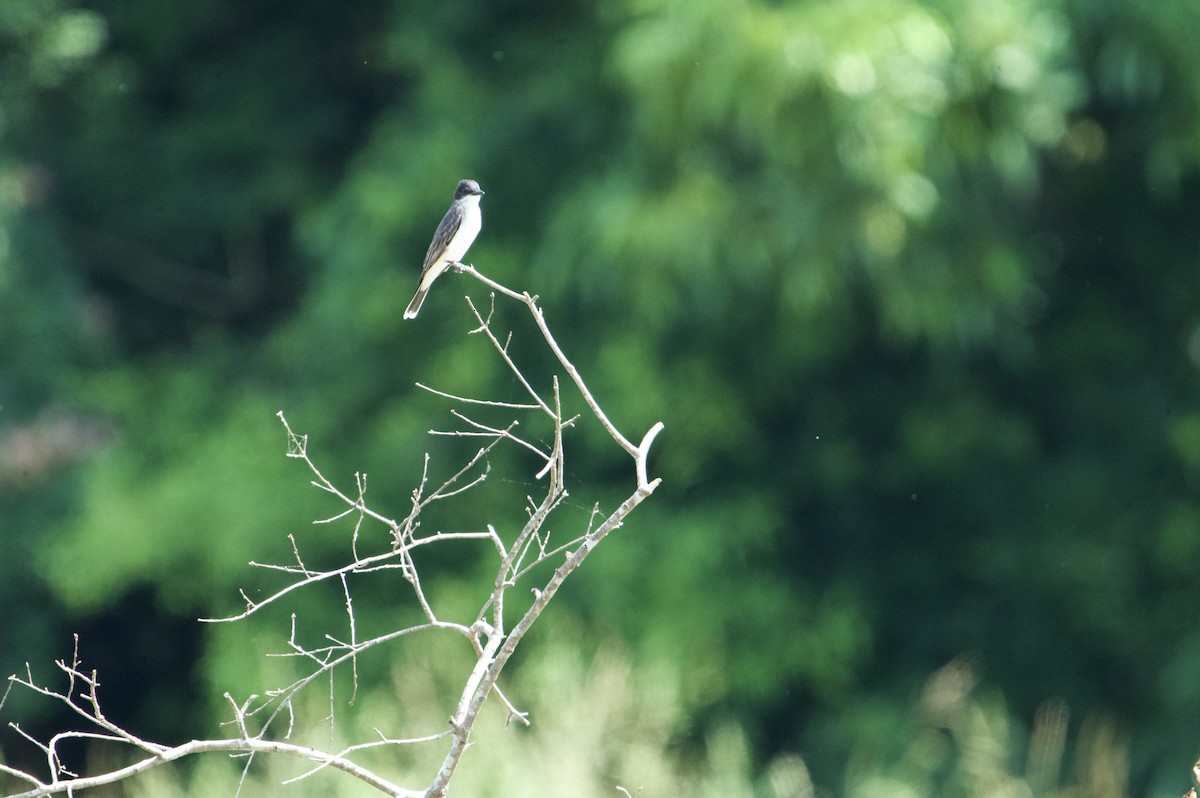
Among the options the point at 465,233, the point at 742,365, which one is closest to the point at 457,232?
the point at 465,233

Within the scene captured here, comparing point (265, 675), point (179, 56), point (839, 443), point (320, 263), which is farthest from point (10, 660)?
point (839, 443)

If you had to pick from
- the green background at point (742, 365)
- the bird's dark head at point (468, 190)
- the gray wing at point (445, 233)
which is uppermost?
the bird's dark head at point (468, 190)

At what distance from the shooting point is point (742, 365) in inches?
267

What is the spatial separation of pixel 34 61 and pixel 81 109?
715 millimetres

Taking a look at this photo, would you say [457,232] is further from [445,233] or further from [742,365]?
[742,365]

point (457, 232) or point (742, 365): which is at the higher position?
point (457, 232)

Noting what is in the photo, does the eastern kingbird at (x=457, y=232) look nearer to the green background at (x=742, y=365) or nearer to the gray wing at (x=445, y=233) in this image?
the gray wing at (x=445, y=233)

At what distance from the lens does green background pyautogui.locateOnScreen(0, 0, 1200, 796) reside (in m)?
5.88

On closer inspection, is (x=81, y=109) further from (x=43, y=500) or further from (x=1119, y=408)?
(x=1119, y=408)

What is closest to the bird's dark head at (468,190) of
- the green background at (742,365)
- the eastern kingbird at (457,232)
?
the eastern kingbird at (457,232)

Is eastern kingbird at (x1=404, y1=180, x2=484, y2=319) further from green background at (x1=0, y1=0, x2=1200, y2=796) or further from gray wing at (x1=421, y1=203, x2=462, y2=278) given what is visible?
green background at (x1=0, y1=0, x2=1200, y2=796)

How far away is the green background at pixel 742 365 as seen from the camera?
19.3 ft

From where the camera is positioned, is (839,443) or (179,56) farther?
(179,56)

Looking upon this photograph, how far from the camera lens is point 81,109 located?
8.38 meters
